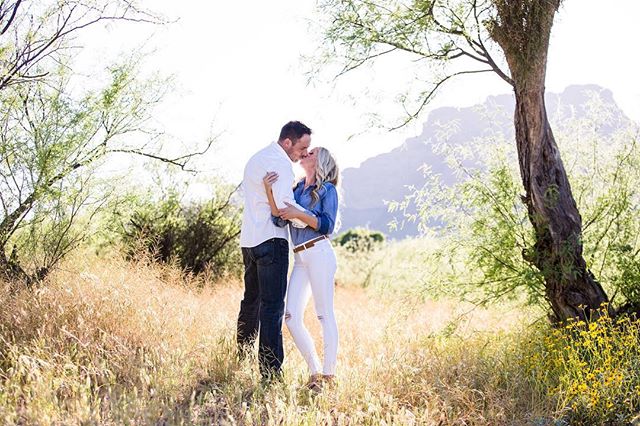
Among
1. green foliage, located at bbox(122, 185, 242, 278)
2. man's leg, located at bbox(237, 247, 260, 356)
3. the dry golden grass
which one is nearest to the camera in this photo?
the dry golden grass

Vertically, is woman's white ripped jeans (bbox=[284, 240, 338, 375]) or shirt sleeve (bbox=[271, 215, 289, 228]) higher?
shirt sleeve (bbox=[271, 215, 289, 228])

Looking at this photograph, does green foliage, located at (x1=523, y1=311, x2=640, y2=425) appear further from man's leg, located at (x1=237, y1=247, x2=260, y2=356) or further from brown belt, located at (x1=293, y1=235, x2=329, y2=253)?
man's leg, located at (x1=237, y1=247, x2=260, y2=356)

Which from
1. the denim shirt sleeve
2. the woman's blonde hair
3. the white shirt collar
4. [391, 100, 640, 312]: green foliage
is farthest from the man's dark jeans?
[391, 100, 640, 312]: green foliage

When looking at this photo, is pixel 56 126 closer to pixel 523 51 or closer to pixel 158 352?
pixel 158 352

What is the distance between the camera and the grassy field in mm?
4191

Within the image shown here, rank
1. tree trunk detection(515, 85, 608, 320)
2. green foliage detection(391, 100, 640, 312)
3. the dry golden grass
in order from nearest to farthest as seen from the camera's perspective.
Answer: the dry golden grass
tree trunk detection(515, 85, 608, 320)
green foliage detection(391, 100, 640, 312)

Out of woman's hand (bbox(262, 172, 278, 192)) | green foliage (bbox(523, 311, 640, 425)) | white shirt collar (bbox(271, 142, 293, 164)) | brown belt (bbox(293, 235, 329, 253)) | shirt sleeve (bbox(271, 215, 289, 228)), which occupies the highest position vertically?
white shirt collar (bbox(271, 142, 293, 164))

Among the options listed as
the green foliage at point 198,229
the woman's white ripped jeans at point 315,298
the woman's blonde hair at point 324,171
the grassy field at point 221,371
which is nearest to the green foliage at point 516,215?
the grassy field at point 221,371

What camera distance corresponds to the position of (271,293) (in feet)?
16.1

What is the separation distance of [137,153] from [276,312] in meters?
4.12

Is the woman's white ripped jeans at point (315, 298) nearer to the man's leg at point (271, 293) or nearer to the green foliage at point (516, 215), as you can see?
the man's leg at point (271, 293)

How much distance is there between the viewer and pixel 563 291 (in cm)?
677

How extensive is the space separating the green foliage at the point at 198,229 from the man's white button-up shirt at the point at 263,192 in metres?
6.47

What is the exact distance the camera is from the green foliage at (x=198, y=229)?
454 inches
